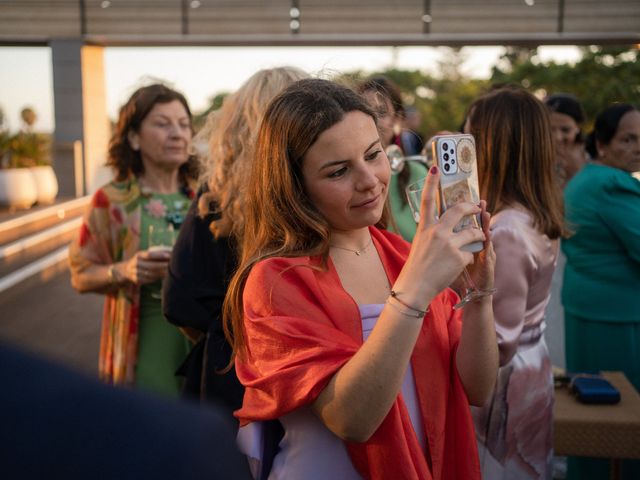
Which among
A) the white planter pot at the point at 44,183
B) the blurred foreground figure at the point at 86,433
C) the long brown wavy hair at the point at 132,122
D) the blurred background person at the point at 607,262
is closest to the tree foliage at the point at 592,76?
the white planter pot at the point at 44,183

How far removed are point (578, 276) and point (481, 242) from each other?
7.92ft

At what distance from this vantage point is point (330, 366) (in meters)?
1.47

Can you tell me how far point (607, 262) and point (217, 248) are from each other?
213 cm

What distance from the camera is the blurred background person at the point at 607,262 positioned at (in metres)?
3.43

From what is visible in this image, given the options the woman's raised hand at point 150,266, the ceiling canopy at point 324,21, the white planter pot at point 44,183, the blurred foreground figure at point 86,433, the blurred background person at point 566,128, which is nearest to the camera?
the blurred foreground figure at point 86,433

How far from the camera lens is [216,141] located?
8.11 ft

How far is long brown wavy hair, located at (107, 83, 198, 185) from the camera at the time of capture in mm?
3311

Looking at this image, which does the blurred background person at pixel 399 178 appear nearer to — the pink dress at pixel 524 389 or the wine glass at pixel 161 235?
the pink dress at pixel 524 389

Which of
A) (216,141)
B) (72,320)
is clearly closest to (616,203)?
(216,141)

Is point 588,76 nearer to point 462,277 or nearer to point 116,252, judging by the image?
point 116,252

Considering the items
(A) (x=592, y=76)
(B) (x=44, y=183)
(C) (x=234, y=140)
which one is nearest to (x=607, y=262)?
(C) (x=234, y=140)

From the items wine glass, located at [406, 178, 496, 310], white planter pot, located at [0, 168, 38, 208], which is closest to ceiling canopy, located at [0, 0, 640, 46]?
white planter pot, located at [0, 168, 38, 208]

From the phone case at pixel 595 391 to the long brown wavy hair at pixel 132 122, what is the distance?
2.11m

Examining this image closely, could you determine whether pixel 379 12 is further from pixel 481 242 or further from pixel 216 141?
pixel 481 242
